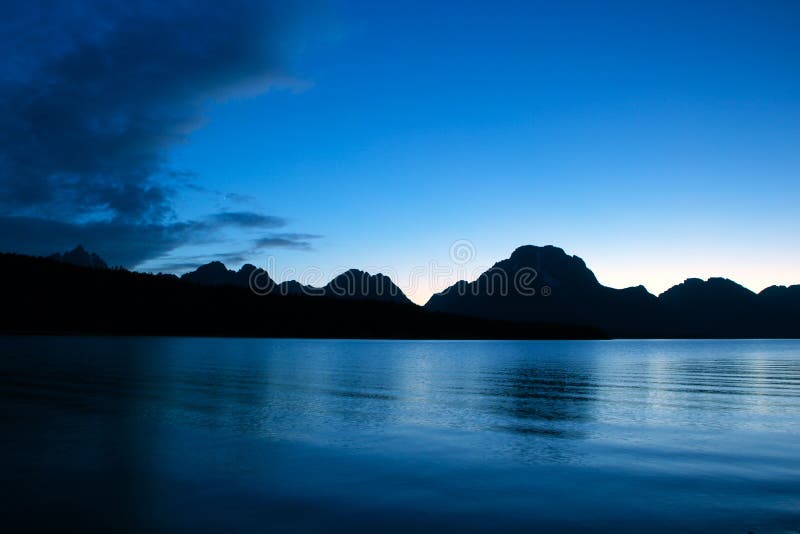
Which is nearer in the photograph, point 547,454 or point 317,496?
point 317,496

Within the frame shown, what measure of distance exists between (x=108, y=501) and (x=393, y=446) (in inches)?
347

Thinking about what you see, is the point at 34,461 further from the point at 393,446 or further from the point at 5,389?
the point at 5,389

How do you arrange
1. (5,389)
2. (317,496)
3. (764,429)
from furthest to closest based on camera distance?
1. (5,389)
2. (764,429)
3. (317,496)

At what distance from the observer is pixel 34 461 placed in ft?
46.7

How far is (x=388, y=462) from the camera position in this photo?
1547 centimetres

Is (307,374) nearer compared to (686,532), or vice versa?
(686,532)

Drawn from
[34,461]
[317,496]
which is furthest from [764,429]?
[34,461]

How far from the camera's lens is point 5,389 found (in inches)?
1158

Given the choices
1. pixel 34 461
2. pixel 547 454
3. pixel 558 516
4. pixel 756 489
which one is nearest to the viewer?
pixel 558 516

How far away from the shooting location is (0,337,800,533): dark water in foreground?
34.7 ft

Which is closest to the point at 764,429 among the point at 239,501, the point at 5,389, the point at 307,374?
the point at 239,501

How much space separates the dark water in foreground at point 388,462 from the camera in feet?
34.7

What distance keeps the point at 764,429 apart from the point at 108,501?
23.8 metres

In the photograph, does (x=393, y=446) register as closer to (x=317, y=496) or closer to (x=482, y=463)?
(x=482, y=463)
